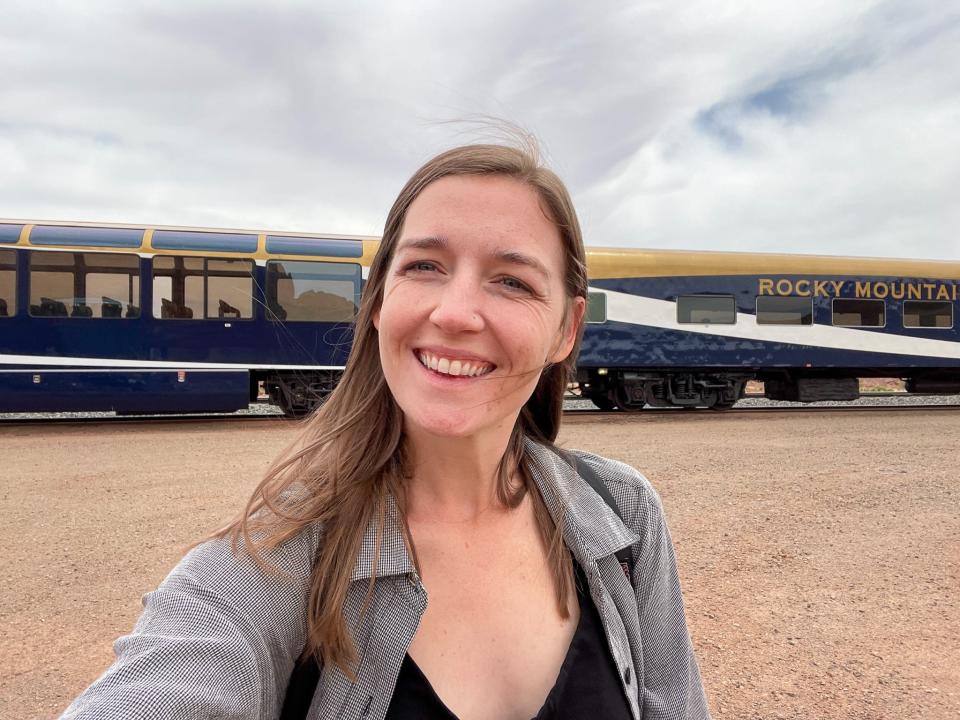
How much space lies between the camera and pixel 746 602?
424cm

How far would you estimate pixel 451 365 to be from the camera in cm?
150

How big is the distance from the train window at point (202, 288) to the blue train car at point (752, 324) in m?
6.47

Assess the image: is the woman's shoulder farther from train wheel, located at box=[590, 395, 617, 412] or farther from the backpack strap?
train wheel, located at box=[590, 395, 617, 412]

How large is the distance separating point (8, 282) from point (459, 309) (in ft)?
42.0

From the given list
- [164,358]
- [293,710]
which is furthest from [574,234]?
[164,358]

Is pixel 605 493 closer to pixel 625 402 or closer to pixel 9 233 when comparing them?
pixel 9 233

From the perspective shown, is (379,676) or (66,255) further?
(66,255)

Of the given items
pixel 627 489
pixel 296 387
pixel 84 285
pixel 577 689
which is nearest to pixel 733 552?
pixel 627 489

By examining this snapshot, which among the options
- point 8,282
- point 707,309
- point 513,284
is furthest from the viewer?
point 707,309

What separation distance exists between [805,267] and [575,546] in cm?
1468

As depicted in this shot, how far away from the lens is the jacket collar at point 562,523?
1.45m

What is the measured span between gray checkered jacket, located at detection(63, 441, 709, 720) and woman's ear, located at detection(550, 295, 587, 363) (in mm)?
395

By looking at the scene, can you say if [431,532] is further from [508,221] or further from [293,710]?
[508,221]

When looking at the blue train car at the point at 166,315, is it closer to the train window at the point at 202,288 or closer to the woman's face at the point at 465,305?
the train window at the point at 202,288
